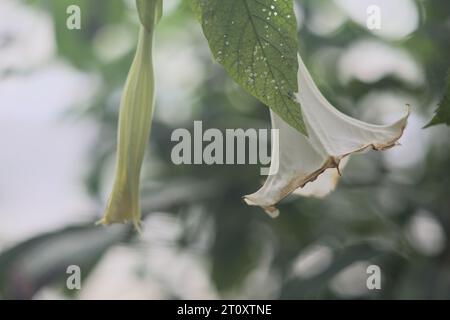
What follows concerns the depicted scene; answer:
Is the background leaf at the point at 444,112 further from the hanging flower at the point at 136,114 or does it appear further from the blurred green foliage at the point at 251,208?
the blurred green foliage at the point at 251,208

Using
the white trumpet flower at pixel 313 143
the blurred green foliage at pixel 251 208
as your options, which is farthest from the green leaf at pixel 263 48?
the blurred green foliage at pixel 251 208

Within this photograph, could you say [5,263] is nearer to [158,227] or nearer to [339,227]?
[158,227]

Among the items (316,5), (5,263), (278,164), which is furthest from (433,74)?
(278,164)

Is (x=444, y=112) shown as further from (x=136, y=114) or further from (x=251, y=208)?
(x=251, y=208)

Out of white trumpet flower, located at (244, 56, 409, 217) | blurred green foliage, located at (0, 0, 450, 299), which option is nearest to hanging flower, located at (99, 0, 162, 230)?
white trumpet flower, located at (244, 56, 409, 217)

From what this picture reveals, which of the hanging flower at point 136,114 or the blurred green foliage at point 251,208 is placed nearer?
the hanging flower at point 136,114

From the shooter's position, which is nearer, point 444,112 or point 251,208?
point 444,112

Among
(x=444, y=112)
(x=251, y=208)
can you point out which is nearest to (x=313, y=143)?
(x=444, y=112)
